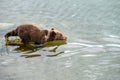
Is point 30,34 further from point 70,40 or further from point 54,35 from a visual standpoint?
point 70,40

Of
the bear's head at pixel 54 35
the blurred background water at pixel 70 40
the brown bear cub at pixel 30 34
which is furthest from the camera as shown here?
the bear's head at pixel 54 35

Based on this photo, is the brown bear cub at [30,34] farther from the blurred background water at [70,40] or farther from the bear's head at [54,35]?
the blurred background water at [70,40]

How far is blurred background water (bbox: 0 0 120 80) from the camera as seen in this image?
6445 mm

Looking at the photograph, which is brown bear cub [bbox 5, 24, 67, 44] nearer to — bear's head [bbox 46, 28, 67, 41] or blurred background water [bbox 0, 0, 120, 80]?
bear's head [bbox 46, 28, 67, 41]

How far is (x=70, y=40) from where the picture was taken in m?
8.21

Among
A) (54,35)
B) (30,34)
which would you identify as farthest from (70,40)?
(30,34)

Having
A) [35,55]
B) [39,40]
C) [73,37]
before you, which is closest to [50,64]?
[35,55]

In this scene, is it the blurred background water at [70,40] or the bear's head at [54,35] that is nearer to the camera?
the blurred background water at [70,40]

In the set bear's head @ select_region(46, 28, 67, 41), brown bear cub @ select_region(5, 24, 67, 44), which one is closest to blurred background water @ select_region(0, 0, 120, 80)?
bear's head @ select_region(46, 28, 67, 41)

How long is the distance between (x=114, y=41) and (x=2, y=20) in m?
3.26

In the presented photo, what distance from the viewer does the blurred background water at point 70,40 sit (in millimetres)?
6445

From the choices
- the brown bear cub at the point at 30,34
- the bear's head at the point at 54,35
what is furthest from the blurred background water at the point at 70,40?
the brown bear cub at the point at 30,34

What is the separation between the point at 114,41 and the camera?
7.96 meters

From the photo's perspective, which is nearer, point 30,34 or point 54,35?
point 30,34
